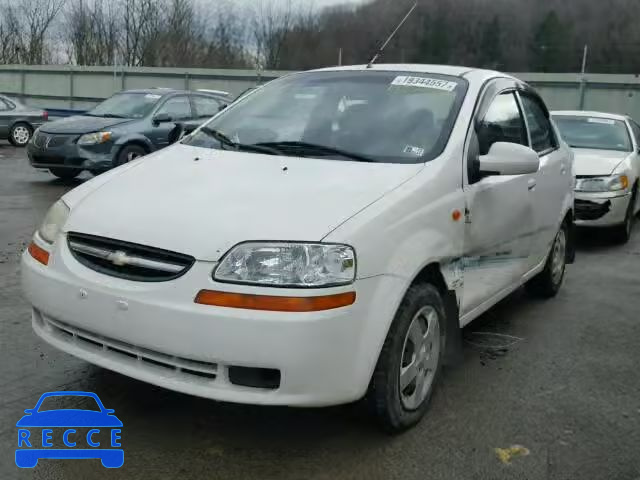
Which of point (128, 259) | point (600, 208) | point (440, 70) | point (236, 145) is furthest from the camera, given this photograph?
point (600, 208)

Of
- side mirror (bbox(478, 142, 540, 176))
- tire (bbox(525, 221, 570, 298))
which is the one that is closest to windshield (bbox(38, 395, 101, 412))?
side mirror (bbox(478, 142, 540, 176))

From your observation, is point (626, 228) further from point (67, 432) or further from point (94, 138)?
point (94, 138)

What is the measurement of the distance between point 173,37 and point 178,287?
176 ft

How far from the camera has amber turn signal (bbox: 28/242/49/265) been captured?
2.97 m

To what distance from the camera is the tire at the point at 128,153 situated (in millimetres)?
10180

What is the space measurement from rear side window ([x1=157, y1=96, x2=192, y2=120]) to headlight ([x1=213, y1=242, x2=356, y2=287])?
29.0ft

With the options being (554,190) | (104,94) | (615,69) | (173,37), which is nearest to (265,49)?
(173,37)

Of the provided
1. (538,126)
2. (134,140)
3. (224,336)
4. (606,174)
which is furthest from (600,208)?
(134,140)

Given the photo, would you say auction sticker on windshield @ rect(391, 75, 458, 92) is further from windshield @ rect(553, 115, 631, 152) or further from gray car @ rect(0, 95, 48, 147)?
gray car @ rect(0, 95, 48, 147)

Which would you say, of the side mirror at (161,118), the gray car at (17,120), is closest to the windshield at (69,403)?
the side mirror at (161,118)

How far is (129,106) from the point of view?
436 inches

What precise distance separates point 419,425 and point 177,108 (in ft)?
30.1

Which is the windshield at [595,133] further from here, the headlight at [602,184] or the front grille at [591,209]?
the front grille at [591,209]

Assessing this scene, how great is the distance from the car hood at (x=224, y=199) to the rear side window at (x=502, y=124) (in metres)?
0.78
